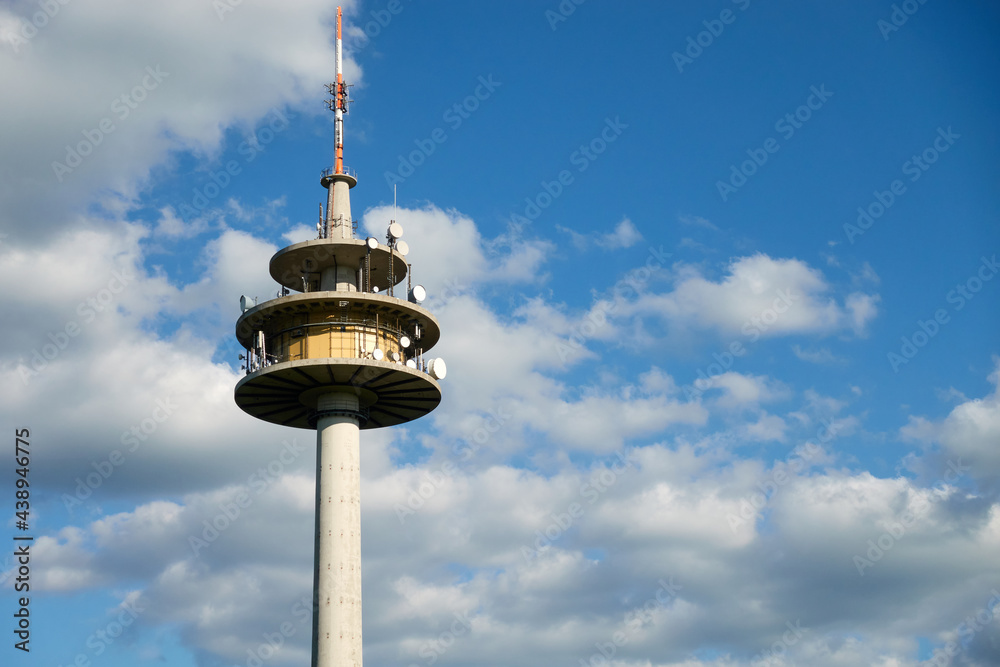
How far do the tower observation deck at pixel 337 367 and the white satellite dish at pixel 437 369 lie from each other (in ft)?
0.20

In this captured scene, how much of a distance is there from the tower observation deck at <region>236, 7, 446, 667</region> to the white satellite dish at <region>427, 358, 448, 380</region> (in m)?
0.06

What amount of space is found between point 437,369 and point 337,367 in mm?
5509

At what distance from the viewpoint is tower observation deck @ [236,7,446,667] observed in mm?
54406

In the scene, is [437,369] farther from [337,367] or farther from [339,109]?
[339,109]

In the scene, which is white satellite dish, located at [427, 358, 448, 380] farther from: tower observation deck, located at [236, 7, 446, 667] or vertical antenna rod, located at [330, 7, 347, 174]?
vertical antenna rod, located at [330, 7, 347, 174]

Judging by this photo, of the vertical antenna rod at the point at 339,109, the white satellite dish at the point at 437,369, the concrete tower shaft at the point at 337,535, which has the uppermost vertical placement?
the vertical antenna rod at the point at 339,109

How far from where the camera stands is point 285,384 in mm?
57406

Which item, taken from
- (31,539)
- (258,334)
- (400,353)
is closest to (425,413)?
(400,353)

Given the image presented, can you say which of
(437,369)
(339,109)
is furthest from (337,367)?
(339,109)

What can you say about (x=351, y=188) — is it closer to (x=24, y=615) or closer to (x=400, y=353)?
(x=400, y=353)

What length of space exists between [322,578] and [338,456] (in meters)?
6.02

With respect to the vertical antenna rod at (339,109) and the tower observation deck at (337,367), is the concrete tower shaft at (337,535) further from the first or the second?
the vertical antenna rod at (339,109)

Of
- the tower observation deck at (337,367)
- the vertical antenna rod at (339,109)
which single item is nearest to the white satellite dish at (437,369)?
the tower observation deck at (337,367)

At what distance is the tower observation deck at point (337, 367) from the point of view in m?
54.4
